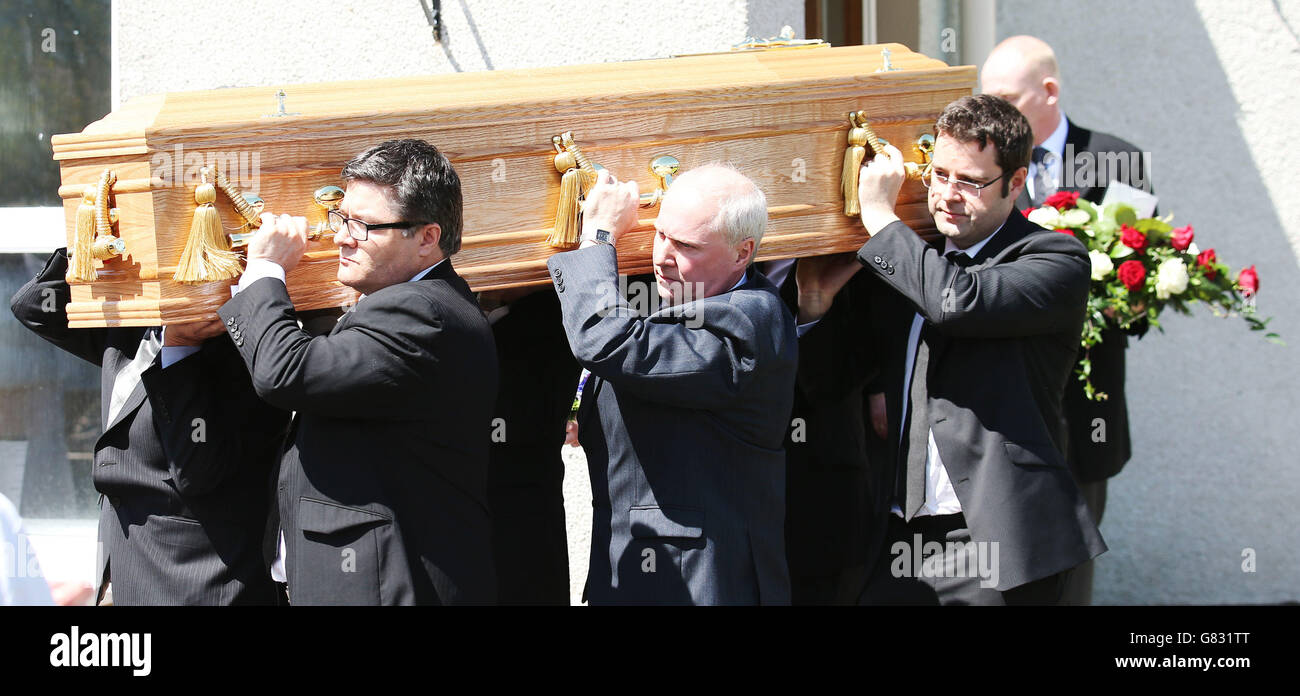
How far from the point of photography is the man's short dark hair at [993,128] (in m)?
3.19

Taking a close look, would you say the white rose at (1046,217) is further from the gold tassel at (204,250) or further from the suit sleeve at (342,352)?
the gold tassel at (204,250)

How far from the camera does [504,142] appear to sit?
3.12 meters

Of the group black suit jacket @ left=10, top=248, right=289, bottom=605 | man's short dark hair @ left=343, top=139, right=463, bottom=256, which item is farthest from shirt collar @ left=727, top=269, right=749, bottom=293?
black suit jacket @ left=10, top=248, right=289, bottom=605

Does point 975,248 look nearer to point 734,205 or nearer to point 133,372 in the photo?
point 734,205

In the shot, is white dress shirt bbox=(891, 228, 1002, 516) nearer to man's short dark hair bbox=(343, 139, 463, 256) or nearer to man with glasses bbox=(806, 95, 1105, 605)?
man with glasses bbox=(806, 95, 1105, 605)

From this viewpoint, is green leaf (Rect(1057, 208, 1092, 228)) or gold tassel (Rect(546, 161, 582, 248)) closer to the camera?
gold tassel (Rect(546, 161, 582, 248))

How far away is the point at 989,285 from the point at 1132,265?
3.40ft

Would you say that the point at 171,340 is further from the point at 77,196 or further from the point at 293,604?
the point at 293,604

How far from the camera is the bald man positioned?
4.26 meters

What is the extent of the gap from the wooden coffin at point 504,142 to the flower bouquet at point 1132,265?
0.71m

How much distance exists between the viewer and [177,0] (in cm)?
500

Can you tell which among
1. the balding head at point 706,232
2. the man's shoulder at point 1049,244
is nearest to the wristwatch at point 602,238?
the balding head at point 706,232

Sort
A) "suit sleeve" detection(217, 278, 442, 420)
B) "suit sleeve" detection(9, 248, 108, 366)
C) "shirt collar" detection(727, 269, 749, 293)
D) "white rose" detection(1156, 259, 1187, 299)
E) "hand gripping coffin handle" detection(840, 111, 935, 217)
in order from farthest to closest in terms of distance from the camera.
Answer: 1. "white rose" detection(1156, 259, 1187, 299)
2. "suit sleeve" detection(9, 248, 108, 366)
3. "hand gripping coffin handle" detection(840, 111, 935, 217)
4. "shirt collar" detection(727, 269, 749, 293)
5. "suit sleeve" detection(217, 278, 442, 420)

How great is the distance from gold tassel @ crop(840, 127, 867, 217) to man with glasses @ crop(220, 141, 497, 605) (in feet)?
3.55
